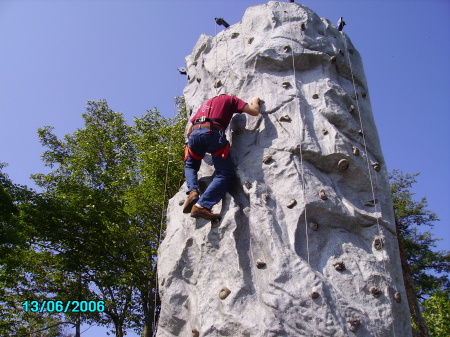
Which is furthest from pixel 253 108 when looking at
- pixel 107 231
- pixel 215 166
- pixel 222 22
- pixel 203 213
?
pixel 107 231

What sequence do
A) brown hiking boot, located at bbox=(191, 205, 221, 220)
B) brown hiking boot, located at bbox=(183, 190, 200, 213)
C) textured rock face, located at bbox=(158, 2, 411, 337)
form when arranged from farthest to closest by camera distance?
brown hiking boot, located at bbox=(183, 190, 200, 213)
brown hiking boot, located at bbox=(191, 205, 221, 220)
textured rock face, located at bbox=(158, 2, 411, 337)

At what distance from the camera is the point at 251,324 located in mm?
3844

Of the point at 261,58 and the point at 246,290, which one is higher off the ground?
the point at 261,58

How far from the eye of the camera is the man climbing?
15.6ft

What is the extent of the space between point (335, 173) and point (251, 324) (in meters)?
2.12

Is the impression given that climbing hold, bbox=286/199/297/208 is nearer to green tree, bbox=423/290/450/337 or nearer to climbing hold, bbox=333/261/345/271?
climbing hold, bbox=333/261/345/271

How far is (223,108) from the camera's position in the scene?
17.3 ft

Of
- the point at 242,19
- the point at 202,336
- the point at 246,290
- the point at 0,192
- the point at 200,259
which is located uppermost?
the point at 242,19

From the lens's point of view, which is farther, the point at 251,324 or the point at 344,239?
the point at 344,239

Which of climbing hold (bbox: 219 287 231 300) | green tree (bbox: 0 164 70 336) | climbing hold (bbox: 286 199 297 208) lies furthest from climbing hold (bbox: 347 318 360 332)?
green tree (bbox: 0 164 70 336)

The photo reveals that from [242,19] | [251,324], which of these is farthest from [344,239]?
[242,19]

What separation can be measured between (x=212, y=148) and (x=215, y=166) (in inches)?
8.6

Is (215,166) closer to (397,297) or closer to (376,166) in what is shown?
(376,166)

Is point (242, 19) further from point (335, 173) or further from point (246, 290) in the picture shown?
point (246, 290)
